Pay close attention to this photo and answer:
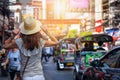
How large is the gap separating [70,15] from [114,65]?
253 feet

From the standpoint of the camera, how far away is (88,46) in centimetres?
1662

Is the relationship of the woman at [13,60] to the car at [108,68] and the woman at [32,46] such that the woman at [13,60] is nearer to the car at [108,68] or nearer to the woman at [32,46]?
the car at [108,68]

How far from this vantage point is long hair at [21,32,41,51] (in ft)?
17.8

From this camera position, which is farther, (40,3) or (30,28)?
(40,3)

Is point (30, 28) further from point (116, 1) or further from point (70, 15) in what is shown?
point (70, 15)

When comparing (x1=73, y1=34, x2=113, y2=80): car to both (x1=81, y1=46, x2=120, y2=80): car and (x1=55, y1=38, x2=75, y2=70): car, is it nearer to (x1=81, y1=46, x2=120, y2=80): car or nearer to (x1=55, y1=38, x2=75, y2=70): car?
(x1=81, y1=46, x2=120, y2=80): car

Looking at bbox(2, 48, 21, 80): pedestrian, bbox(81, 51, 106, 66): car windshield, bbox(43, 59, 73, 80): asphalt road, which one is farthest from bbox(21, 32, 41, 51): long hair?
bbox(43, 59, 73, 80): asphalt road

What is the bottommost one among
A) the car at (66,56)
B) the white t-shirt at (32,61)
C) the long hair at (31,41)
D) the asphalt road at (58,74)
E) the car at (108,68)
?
the asphalt road at (58,74)

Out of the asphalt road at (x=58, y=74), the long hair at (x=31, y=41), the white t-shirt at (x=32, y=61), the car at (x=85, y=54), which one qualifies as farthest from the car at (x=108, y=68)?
the asphalt road at (x=58, y=74)

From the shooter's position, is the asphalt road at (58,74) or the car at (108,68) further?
the asphalt road at (58,74)

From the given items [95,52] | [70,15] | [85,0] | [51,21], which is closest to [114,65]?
[95,52]

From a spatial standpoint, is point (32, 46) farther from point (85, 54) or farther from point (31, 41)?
point (85, 54)

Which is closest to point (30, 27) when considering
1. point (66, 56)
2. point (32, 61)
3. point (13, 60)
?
point (32, 61)

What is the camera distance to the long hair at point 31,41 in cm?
541
